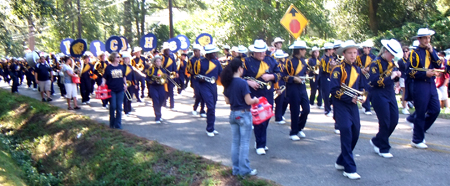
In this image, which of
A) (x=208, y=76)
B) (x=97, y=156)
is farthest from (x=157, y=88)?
(x=97, y=156)

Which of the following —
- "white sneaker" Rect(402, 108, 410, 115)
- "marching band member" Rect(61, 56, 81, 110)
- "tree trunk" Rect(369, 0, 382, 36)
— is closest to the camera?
"white sneaker" Rect(402, 108, 410, 115)

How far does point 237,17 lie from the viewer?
26.5m

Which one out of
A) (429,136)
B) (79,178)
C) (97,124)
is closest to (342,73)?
(429,136)

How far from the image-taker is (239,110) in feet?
20.7

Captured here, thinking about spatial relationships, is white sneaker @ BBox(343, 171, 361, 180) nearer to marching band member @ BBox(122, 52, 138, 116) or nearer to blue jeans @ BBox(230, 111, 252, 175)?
blue jeans @ BBox(230, 111, 252, 175)

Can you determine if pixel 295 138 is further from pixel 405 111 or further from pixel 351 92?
pixel 405 111

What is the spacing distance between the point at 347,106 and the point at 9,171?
6.88m

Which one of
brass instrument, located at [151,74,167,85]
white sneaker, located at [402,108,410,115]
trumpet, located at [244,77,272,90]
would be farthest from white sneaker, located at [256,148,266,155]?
white sneaker, located at [402,108,410,115]

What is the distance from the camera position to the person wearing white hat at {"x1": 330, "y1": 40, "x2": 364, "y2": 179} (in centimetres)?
632

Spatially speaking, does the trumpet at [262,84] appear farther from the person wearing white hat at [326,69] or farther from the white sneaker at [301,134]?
the person wearing white hat at [326,69]

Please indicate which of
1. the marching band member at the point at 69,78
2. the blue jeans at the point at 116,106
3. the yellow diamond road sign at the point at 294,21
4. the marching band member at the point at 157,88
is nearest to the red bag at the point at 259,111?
the blue jeans at the point at 116,106

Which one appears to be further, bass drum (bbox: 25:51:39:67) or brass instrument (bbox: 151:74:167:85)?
bass drum (bbox: 25:51:39:67)

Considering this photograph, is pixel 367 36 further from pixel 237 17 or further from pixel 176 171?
pixel 176 171

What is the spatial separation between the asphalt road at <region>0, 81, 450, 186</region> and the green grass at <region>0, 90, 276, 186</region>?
0.53m
